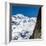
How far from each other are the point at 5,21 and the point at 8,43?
35cm

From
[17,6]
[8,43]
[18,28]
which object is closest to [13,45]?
[8,43]

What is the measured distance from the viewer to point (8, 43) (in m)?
2.47

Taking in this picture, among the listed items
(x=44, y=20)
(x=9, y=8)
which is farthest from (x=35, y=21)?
(x=9, y=8)

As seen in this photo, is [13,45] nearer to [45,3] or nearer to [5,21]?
[5,21]

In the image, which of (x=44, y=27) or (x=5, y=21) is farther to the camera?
(x=44, y=27)

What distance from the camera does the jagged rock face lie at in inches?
99.7

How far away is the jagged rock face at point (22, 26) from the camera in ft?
8.31

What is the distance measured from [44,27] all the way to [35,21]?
0.60ft

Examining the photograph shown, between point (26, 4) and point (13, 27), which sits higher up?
point (26, 4)

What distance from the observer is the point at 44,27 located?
2.64m

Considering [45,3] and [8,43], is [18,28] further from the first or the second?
[45,3]

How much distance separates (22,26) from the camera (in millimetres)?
2566
